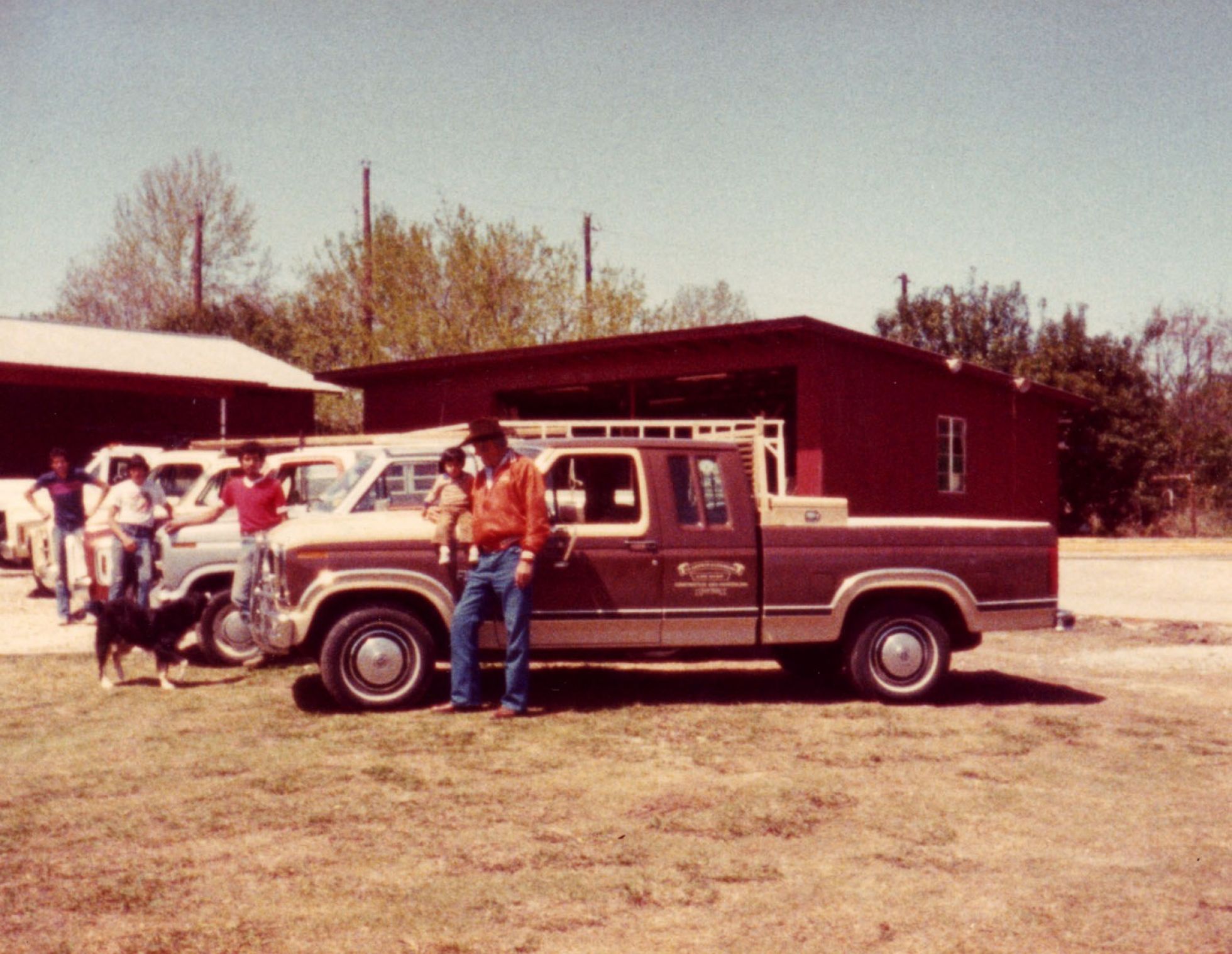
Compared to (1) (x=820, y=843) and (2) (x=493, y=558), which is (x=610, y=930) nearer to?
(1) (x=820, y=843)

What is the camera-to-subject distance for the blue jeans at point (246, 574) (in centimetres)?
1059

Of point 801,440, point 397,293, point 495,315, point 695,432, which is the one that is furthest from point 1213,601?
point 397,293

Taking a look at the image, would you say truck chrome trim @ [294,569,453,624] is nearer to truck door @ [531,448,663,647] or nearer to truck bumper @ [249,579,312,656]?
truck bumper @ [249,579,312,656]

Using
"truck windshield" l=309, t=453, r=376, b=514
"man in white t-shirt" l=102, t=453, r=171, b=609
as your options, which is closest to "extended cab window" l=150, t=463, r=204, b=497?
"man in white t-shirt" l=102, t=453, r=171, b=609

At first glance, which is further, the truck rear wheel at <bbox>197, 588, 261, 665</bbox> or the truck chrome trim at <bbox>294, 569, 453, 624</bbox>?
the truck rear wheel at <bbox>197, 588, 261, 665</bbox>

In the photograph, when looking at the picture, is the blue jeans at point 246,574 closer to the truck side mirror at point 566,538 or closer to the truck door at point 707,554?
the truck side mirror at point 566,538

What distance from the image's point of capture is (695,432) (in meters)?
11.5

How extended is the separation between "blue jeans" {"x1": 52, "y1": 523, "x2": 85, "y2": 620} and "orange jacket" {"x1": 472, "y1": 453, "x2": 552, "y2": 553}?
23.9 feet

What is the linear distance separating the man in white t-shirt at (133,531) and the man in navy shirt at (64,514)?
1924 millimetres

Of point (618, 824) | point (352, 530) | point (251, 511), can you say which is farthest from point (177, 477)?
point (618, 824)

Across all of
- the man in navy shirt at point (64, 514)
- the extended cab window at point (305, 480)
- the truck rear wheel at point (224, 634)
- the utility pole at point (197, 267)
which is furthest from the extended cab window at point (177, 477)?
the utility pole at point (197, 267)

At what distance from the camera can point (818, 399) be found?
784 inches

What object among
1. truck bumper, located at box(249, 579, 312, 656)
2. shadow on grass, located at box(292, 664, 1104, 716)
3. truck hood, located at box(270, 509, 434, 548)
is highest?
truck hood, located at box(270, 509, 434, 548)

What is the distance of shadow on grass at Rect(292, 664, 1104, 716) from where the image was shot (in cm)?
948
